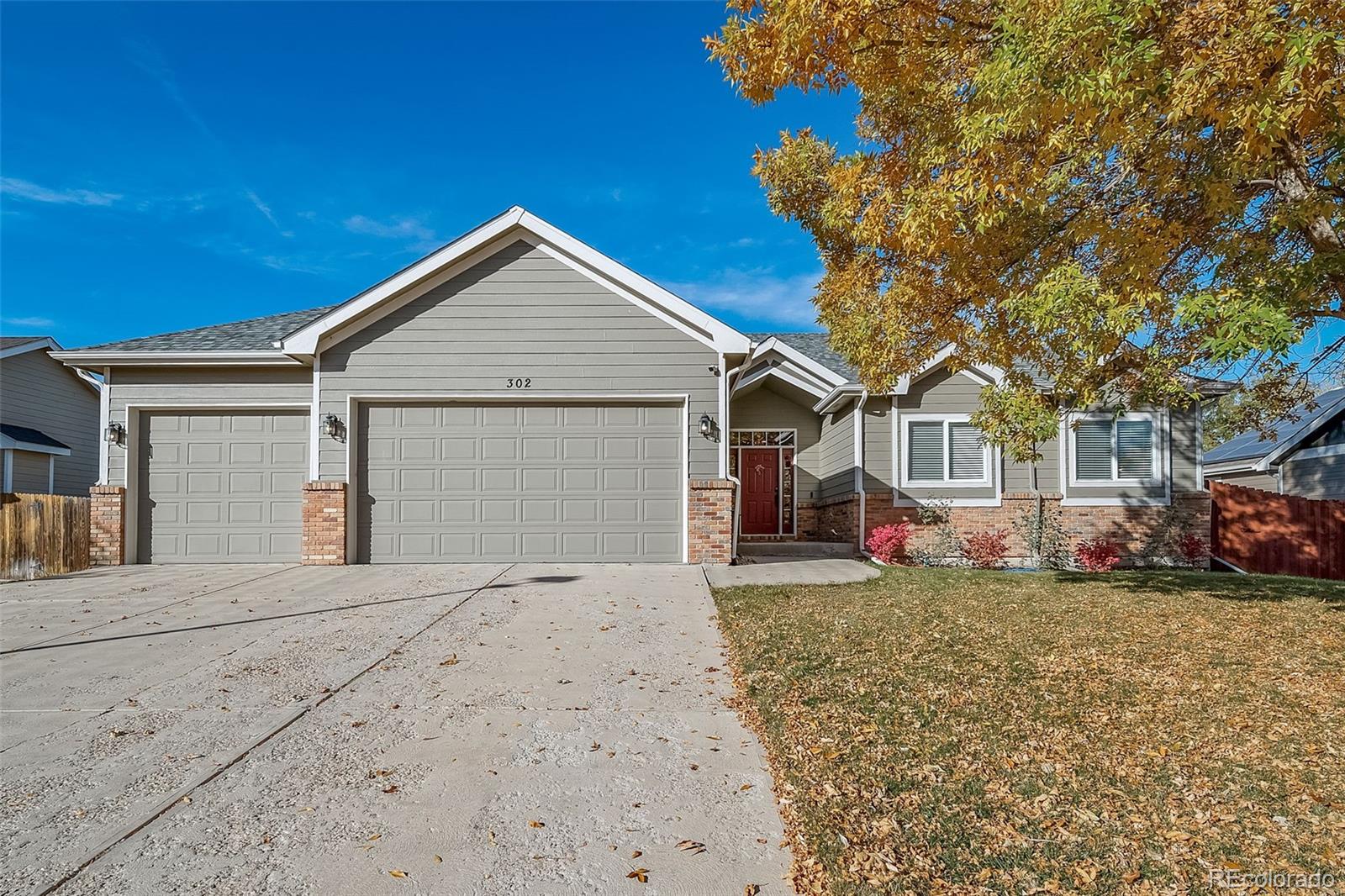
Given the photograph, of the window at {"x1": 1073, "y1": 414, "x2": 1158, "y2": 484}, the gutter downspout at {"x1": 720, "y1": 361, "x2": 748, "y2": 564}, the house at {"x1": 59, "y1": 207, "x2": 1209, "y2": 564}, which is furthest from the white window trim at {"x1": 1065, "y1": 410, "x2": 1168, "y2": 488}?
the house at {"x1": 59, "y1": 207, "x2": 1209, "y2": 564}

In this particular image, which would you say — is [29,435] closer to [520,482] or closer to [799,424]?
[520,482]

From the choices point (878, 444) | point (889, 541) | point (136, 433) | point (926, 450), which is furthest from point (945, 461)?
point (136, 433)

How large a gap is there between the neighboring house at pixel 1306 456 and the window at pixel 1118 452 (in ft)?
12.3

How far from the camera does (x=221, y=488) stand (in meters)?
11.4

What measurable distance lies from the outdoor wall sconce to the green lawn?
22.6ft

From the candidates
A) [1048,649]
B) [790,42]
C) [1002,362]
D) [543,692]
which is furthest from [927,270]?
[543,692]

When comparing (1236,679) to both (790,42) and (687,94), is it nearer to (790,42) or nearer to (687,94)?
(790,42)

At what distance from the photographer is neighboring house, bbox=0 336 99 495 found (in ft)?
53.9

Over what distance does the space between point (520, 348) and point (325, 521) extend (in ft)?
12.8

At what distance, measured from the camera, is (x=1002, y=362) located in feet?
24.1

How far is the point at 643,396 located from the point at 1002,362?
17.2 feet

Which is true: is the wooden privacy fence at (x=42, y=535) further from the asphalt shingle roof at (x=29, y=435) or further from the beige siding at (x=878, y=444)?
the beige siding at (x=878, y=444)

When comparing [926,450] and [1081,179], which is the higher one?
[1081,179]

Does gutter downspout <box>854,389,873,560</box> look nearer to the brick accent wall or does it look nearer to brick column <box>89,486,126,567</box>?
the brick accent wall
